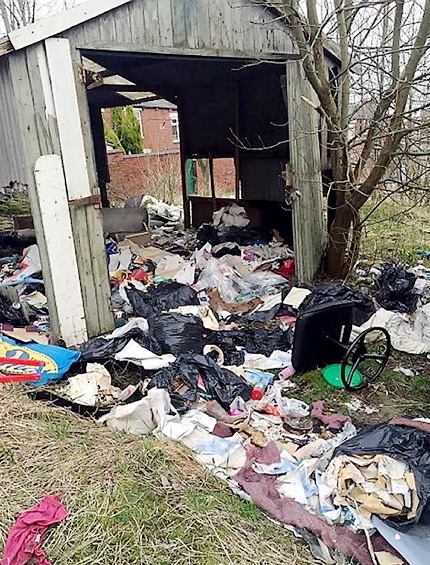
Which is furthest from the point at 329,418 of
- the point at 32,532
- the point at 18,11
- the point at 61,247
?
the point at 18,11

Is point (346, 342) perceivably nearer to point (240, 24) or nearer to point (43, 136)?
point (43, 136)

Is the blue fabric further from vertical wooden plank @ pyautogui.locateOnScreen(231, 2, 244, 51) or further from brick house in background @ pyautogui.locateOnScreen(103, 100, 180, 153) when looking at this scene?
brick house in background @ pyautogui.locateOnScreen(103, 100, 180, 153)

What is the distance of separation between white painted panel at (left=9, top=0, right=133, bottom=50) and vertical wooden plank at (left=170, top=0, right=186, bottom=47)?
0.57 m

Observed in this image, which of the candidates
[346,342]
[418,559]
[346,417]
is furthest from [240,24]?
[418,559]

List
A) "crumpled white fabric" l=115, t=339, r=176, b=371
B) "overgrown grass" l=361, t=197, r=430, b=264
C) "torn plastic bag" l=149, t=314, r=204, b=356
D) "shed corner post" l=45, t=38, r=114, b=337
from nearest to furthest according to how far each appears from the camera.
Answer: "crumpled white fabric" l=115, t=339, r=176, b=371 < "shed corner post" l=45, t=38, r=114, b=337 < "torn plastic bag" l=149, t=314, r=204, b=356 < "overgrown grass" l=361, t=197, r=430, b=264

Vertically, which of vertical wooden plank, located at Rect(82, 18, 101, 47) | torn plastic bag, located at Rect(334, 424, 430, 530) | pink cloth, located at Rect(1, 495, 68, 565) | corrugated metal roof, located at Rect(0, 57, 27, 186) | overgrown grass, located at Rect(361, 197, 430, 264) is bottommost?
overgrown grass, located at Rect(361, 197, 430, 264)

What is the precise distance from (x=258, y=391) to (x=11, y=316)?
2.78 meters

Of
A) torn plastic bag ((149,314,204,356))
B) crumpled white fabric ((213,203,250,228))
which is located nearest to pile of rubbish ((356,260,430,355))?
torn plastic bag ((149,314,204,356))

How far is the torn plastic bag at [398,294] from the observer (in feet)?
17.5

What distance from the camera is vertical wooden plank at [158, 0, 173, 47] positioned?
184 inches

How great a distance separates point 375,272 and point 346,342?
111 inches

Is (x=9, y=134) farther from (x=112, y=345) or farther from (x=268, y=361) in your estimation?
(x=268, y=361)

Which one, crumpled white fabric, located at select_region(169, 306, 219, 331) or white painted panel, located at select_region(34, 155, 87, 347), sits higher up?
white painted panel, located at select_region(34, 155, 87, 347)

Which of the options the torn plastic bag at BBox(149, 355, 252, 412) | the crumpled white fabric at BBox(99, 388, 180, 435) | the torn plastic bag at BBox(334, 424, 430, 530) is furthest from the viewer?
the torn plastic bag at BBox(149, 355, 252, 412)
